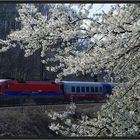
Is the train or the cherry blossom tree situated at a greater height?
the cherry blossom tree

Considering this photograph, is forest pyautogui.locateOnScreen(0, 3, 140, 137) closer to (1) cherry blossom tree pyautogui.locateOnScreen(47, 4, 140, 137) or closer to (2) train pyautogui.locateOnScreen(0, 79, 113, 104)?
(1) cherry blossom tree pyautogui.locateOnScreen(47, 4, 140, 137)

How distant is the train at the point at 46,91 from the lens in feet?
Result: 72.4

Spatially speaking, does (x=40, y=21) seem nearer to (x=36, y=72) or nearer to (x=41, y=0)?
(x=41, y=0)

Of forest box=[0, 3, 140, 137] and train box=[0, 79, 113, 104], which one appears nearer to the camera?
forest box=[0, 3, 140, 137]

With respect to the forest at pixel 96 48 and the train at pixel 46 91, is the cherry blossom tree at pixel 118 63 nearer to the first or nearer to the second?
the forest at pixel 96 48

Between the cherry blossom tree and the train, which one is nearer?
the cherry blossom tree

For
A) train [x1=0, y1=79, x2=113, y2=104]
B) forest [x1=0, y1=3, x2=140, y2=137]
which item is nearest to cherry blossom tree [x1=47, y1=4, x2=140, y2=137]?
forest [x1=0, y1=3, x2=140, y2=137]

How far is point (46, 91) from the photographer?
23.9 m

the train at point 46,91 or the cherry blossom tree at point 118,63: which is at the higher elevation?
the cherry blossom tree at point 118,63

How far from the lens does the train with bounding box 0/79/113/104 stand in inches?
869

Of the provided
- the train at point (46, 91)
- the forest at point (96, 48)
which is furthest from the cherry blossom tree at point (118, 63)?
the train at point (46, 91)

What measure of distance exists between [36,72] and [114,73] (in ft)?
80.2

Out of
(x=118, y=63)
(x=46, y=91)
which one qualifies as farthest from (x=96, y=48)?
(x=46, y=91)

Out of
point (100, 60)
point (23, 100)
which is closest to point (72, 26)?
point (100, 60)
